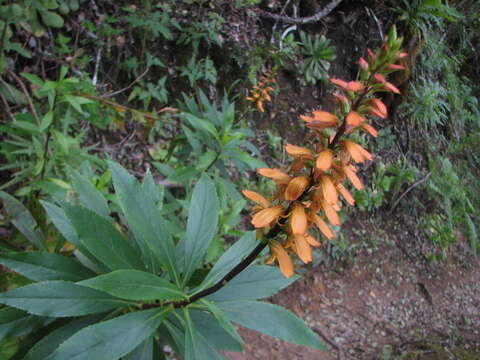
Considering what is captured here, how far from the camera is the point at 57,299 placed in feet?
3.96

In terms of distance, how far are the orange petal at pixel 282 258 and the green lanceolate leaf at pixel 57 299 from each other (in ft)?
2.16

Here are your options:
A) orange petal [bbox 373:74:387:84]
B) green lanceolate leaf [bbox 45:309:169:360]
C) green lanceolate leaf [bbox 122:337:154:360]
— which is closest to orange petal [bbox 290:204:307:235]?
orange petal [bbox 373:74:387:84]

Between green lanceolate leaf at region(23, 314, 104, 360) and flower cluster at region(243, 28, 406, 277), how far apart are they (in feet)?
2.68

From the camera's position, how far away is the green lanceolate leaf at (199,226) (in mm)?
1406

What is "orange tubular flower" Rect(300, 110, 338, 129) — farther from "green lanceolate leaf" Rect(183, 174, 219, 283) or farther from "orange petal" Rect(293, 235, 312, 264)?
"green lanceolate leaf" Rect(183, 174, 219, 283)

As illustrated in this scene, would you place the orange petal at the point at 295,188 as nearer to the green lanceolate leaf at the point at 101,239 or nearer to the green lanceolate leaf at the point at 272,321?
the green lanceolate leaf at the point at 272,321

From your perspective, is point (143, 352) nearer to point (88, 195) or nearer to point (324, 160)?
point (88, 195)

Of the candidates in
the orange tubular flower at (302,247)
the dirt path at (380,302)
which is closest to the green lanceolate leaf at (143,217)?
the orange tubular flower at (302,247)

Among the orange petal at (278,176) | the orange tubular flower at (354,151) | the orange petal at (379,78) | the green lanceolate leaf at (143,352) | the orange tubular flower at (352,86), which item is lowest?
the green lanceolate leaf at (143,352)

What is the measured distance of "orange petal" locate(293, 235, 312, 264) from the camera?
3.31ft

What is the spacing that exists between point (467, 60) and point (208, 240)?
321 inches

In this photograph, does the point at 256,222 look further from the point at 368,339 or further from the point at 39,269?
the point at 368,339

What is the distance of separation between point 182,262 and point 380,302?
3.62 metres

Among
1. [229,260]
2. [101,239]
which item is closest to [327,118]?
[229,260]
